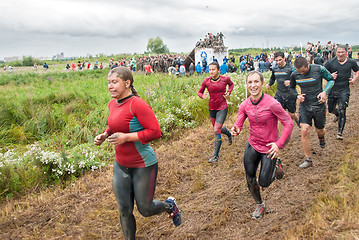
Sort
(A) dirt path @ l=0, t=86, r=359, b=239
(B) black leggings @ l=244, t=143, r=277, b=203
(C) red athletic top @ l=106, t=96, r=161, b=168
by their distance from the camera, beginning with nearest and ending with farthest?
1. (C) red athletic top @ l=106, t=96, r=161, b=168
2. (B) black leggings @ l=244, t=143, r=277, b=203
3. (A) dirt path @ l=0, t=86, r=359, b=239

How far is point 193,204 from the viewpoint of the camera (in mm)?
4688

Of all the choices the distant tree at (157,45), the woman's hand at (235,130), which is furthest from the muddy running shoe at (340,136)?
the distant tree at (157,45)

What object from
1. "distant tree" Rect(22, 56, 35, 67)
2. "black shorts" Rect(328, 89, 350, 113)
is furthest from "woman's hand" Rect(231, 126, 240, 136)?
"distant tree" Rect(22, 56, 35, 67)

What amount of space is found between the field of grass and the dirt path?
0.58m

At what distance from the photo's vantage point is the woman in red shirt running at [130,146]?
3.04 meters

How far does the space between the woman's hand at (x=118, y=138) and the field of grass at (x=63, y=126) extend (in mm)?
3803

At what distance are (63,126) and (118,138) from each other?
742 centimetres

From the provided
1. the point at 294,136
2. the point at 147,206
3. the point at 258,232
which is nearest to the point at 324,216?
the point at 258,232

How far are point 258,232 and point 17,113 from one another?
9436mm

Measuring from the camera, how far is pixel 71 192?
18.3 feet

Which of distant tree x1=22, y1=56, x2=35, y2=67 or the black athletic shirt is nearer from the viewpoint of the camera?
the black athletic shirt

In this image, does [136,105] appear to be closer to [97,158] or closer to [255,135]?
[255,135]

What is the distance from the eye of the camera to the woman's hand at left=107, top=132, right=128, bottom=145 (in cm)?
289

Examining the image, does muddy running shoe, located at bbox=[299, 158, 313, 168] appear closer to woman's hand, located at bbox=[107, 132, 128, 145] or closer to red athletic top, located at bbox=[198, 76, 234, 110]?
red athletic top, located at bbox=[198, 76, 234, 110]
